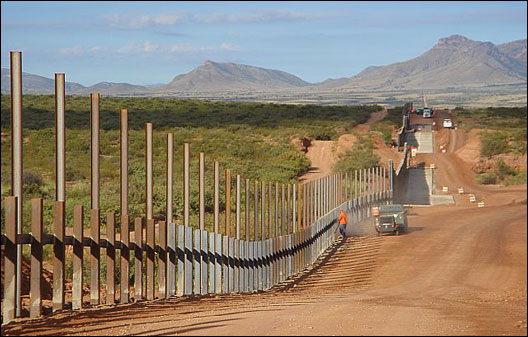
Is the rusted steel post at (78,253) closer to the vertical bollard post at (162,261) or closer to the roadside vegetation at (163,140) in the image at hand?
the vertical bollard post at (162,261)

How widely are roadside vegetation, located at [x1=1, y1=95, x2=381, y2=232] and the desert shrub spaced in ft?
44.8

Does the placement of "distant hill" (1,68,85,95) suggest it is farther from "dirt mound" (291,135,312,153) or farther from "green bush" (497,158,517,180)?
"green bush" (497,158,517,180)

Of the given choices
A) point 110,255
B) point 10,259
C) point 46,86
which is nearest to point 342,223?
point 46,86

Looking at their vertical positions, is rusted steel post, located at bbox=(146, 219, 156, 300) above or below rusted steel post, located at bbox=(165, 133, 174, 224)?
below

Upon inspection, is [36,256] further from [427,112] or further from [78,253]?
[427,112]

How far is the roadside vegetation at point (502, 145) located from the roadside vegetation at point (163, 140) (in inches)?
544

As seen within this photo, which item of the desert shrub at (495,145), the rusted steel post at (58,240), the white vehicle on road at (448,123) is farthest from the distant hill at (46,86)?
the white vehicle on road at (448,123)

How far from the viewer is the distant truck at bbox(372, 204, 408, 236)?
34.4 meters

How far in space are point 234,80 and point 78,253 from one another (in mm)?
24150

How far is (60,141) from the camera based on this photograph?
431 inches

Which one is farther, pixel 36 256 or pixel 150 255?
pixel 150 255

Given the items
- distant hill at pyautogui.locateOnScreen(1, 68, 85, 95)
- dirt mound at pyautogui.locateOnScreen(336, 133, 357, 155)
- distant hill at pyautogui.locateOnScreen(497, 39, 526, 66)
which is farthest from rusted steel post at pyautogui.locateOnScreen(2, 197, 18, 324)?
dirt mound at pyautogui.locateOnScreen(336, 133, 357, 155)

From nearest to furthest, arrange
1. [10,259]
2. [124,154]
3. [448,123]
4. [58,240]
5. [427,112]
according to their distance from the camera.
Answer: [10,259]
[58,240]
[124,154]
[448,123]
[427,112]

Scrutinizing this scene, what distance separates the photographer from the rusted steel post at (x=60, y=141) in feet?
35.6
